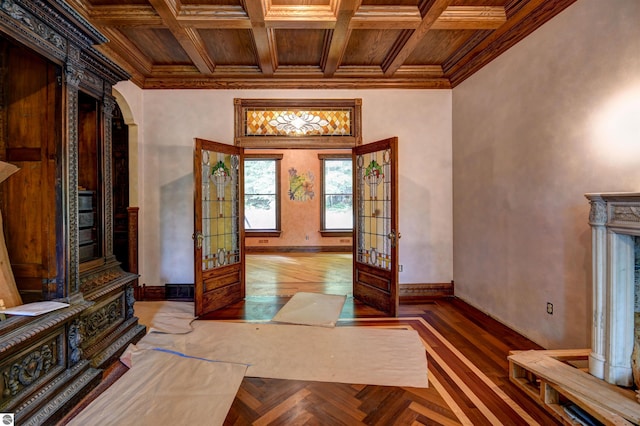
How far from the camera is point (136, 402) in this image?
190 centimetres

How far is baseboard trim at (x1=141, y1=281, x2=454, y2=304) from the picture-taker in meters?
4.05

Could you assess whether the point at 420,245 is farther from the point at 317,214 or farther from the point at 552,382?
the point at 317,214

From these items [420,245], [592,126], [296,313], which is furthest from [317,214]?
[592,126]

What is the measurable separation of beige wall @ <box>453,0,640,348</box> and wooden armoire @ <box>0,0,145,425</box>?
3.83m

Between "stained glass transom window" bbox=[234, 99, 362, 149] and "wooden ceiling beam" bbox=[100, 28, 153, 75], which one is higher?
"wooden ceiling beam" bbox=[100, 28, 153, 75]

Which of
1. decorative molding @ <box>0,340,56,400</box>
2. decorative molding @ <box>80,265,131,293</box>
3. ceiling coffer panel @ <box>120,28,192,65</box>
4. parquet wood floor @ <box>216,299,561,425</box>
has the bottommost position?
parquet wood floor @ <box>216,299,561,425</box>

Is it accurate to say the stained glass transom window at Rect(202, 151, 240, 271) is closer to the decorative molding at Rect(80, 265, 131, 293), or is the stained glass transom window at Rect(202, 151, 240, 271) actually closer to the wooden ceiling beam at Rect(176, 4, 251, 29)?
the decorative molding at Rect(80, 265, 131, 293)

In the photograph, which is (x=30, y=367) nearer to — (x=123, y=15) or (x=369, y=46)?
(x=123, y=15)

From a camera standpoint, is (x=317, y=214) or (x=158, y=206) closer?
(x=158, y=206)

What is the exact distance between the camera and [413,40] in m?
3.16

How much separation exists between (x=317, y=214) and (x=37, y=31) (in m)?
6.61

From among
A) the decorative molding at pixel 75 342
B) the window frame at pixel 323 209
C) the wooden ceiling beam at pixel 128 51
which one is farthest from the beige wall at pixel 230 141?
the window frame at pixel 323 209

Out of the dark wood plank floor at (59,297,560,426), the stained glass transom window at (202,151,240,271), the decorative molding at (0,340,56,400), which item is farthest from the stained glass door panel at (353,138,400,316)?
the decorative molding at (0,340,56,400)

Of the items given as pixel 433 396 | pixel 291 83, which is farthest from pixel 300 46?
pixel 433 396
